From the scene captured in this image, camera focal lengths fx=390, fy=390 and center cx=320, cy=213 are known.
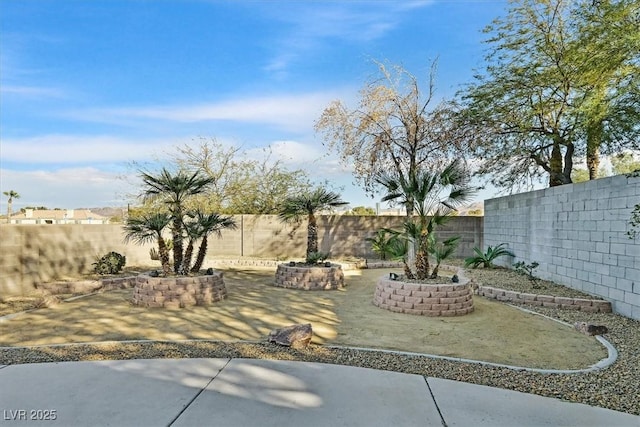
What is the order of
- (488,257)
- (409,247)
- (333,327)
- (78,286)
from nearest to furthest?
(333,327) < (78,286) < (488,257) < (409,247)

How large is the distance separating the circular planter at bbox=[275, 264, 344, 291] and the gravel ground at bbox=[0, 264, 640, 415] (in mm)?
4074

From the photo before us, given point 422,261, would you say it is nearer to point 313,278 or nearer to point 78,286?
point 313,278

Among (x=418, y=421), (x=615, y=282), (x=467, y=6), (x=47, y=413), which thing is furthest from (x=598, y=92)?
(x=47, y=413)

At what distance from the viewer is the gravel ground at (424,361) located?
309 centimetres

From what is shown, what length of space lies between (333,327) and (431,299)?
177 centimetres

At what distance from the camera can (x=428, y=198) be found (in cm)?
679

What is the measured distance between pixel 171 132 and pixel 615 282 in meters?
15.1

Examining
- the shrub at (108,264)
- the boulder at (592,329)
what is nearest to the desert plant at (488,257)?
the boulder at (592,329)

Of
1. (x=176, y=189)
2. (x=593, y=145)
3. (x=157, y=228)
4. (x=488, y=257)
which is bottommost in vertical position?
(x=488, y=257)

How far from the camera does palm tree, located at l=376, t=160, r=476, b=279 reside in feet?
21.9

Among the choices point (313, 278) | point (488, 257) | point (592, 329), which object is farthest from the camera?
point (488, 257)

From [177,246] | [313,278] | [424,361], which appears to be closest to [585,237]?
[424,361]

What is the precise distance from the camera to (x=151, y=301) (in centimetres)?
632

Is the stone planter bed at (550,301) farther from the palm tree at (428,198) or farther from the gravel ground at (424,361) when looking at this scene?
the gravel ground at (424,361)
